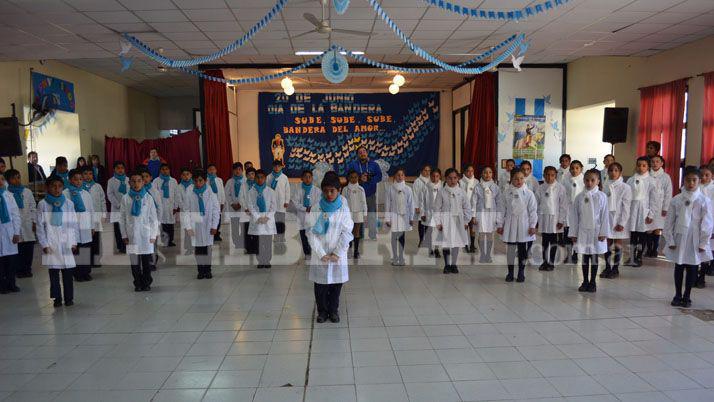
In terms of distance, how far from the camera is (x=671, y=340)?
3740 mm

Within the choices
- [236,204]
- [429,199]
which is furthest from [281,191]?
[429,199]


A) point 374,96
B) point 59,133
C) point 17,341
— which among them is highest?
point 374,96

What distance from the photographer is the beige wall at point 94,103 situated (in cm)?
873

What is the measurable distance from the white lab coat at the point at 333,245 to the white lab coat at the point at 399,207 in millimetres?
Result: 2575

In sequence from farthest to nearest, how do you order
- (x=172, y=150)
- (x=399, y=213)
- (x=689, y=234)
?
1. (x=172, y=150)
2. (x=399, y=213)
3. (x=689, y=234)

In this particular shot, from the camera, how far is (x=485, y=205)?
253 inches

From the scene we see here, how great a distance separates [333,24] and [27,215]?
4.67 m

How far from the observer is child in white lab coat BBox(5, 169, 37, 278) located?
5906 millimetres

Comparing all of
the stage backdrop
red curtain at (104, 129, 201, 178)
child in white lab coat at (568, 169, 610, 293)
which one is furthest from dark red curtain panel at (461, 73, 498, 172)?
red curtain at (104, 129, 201, 178)

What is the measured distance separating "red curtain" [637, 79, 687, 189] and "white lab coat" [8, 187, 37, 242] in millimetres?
9236

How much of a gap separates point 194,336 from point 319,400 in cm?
155

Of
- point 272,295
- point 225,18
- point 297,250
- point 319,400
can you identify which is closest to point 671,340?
point 319,400

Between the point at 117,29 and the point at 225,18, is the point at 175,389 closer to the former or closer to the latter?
the point at 225,18

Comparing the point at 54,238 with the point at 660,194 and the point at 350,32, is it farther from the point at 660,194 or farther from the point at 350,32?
the point at 660,194
